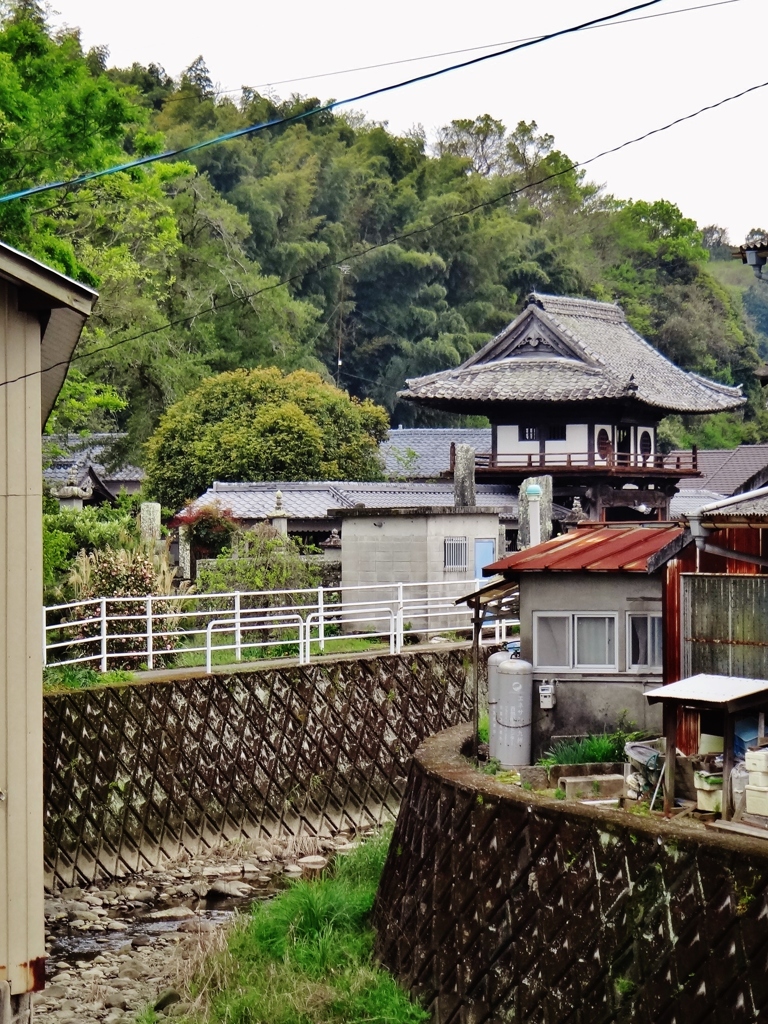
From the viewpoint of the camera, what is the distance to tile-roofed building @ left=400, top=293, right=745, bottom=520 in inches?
1596

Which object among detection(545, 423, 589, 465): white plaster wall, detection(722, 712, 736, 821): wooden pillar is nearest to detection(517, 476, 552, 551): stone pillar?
detection(545, 423, 589, 465): white plaster wall

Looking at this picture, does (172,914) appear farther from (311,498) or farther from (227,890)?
(311,498)

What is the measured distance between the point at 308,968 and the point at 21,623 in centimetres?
474

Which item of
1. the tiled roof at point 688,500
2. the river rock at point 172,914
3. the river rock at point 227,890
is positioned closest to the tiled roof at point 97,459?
the tiled roof at point 688,500

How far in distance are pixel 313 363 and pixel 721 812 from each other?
150 ft

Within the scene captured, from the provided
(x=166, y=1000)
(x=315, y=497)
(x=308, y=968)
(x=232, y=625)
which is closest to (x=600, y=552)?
(x=308, y=968)

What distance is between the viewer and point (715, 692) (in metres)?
10.8

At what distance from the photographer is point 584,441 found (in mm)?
41125

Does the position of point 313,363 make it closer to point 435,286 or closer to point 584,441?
point 435,286

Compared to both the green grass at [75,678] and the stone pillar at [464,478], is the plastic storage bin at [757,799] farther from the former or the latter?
the stone pillar at [464,478]

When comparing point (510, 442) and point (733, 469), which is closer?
point (510, 442)

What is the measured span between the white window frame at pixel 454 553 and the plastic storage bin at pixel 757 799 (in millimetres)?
16601

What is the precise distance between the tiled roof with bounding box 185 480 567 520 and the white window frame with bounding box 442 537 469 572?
72.7 inches

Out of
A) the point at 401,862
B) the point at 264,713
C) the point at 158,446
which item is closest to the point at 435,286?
the point at 158,446
